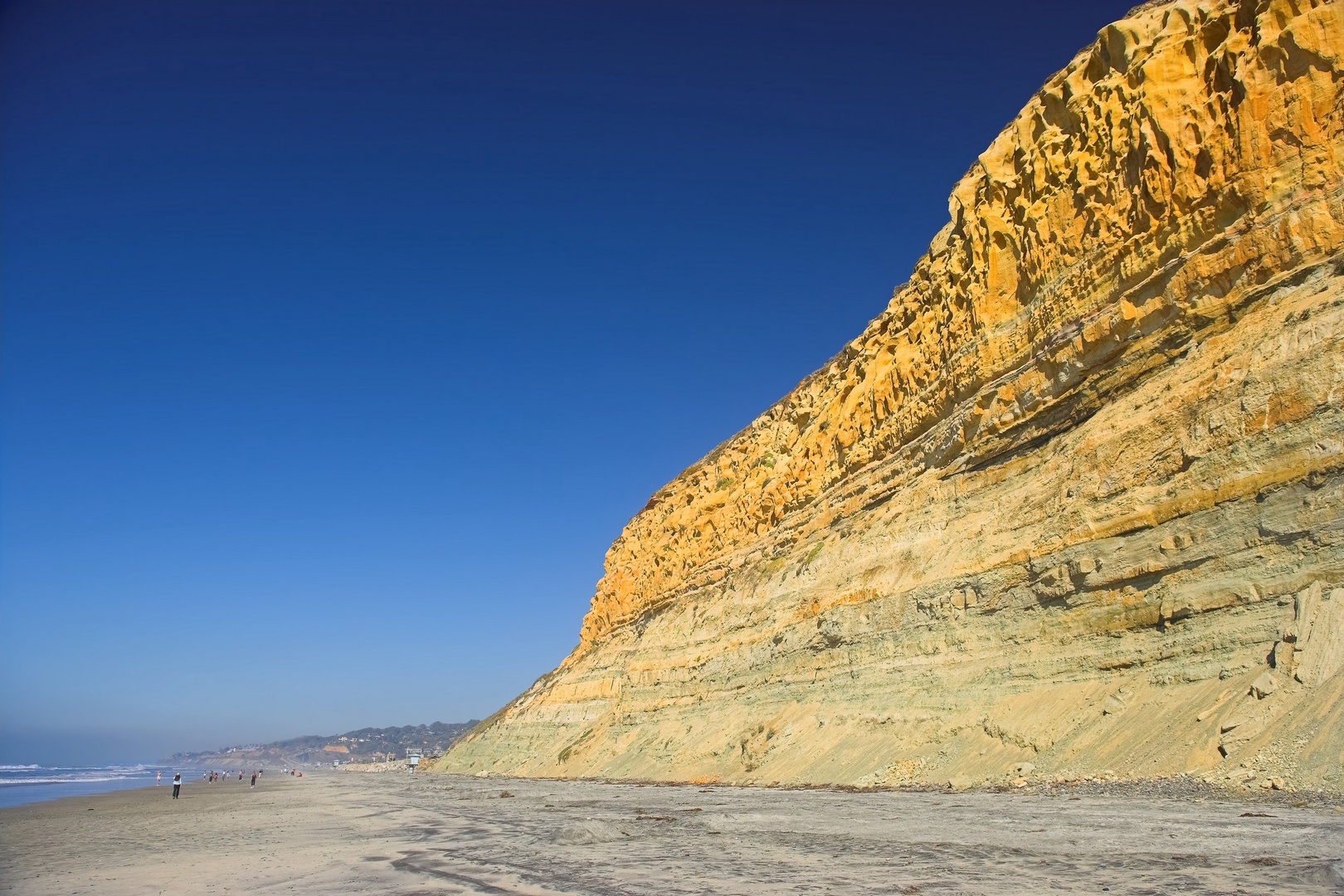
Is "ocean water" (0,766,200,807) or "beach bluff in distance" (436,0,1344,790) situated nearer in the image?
"beach bluff in distance" (436,0,1344,790)

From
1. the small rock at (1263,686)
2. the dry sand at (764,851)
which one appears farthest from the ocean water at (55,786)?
the small rock at (1263,686)

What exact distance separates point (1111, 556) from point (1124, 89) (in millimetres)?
12119

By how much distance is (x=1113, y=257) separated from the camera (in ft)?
66.2

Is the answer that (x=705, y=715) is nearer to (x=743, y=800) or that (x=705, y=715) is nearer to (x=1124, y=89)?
(x=743, y=800)

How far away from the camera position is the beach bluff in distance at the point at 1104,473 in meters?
13.4

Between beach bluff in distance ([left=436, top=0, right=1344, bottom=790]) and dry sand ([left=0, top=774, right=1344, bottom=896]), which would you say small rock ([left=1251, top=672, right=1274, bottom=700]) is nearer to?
beach bluff in distance ([left=436, top=0, right=1344, bottom=790])

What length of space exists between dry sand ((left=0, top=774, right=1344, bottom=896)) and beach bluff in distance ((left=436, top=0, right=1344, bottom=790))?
2.65 meters

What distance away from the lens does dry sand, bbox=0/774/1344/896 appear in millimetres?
7027

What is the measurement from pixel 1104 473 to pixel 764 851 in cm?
1239

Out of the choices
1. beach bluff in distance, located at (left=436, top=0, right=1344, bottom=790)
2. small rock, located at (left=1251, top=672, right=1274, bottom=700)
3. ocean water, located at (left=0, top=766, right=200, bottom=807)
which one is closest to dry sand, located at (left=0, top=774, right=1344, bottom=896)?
small rock, located at (left=1251, top=672, right=1274, bottom=700)

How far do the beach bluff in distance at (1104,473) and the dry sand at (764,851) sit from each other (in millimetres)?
2651

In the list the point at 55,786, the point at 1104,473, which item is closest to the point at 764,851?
the point at 1104,473

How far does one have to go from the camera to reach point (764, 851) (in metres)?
9.45

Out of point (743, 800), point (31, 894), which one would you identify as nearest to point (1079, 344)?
point (743, 800)
